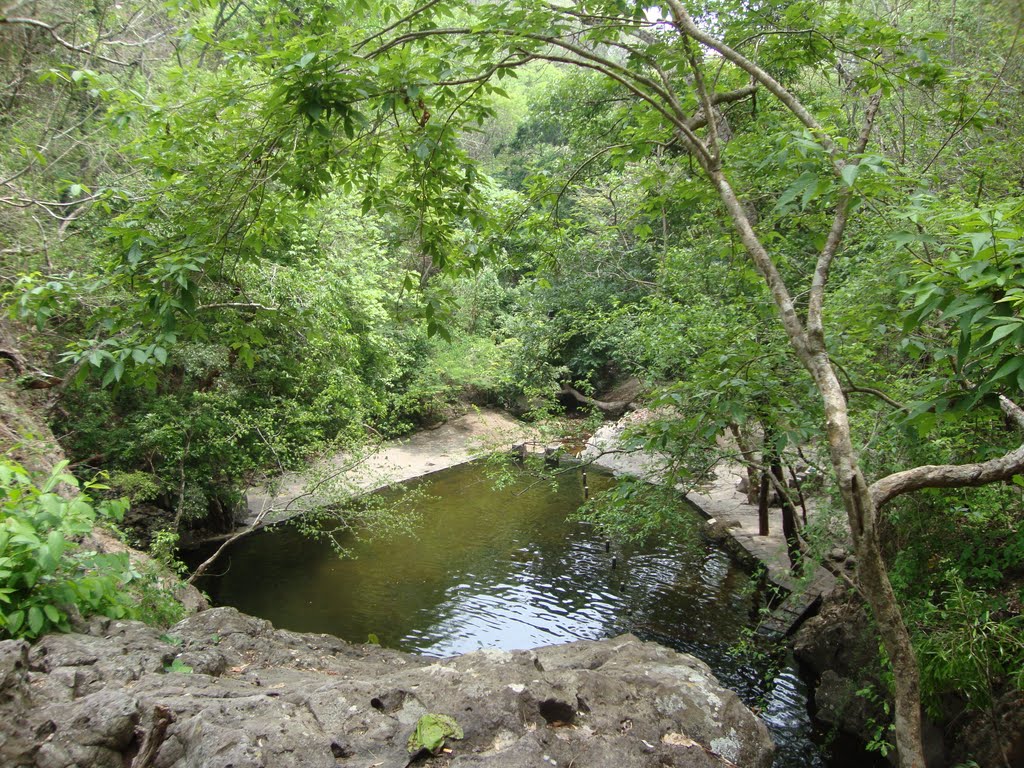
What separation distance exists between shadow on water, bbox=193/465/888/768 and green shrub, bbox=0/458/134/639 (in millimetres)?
5320

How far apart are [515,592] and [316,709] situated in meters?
6.99

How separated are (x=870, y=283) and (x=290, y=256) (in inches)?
356

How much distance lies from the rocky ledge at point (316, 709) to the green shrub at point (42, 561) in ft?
0.44

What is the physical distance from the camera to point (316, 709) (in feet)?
9.66

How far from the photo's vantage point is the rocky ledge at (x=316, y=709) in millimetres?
2436

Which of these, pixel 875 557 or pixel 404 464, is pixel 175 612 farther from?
pixel 404 464

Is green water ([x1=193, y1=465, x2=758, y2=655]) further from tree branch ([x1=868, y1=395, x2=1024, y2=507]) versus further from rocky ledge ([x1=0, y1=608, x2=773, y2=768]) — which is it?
tree branch ([x1=868, y1=395, x2=1024, y2=507])

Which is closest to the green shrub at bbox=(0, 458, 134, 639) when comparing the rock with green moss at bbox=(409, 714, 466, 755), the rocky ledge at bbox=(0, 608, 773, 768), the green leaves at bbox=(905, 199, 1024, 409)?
the rocky ledge at bbox=(0, 608, 773, 768)

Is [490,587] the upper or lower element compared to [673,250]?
lower

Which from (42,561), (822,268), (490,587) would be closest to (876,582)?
(822,268)

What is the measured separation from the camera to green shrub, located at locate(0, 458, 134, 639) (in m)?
2.82

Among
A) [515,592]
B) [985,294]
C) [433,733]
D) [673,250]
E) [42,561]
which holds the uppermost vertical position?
[673,250]

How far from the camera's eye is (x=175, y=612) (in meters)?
4.65

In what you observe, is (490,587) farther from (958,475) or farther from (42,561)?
(958,475)
